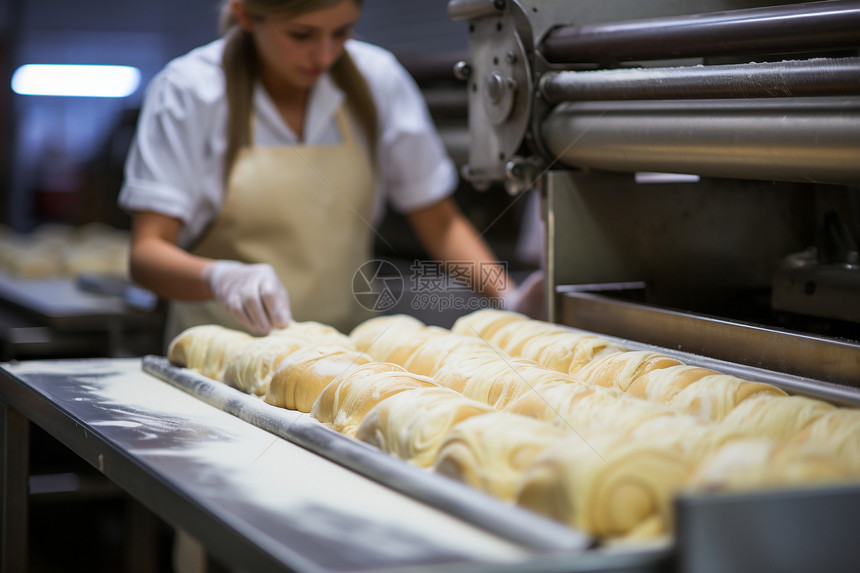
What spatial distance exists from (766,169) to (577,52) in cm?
50

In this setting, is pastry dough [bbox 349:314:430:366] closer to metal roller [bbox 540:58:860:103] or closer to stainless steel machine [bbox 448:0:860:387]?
stainless steel machine [bbox 448:0:860:387]

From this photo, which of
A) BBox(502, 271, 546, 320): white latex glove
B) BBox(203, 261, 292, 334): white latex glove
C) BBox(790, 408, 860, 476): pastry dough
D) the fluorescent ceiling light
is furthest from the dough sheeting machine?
the fluorescent ceiling light

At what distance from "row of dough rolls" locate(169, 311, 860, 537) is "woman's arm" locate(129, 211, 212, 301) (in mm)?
359

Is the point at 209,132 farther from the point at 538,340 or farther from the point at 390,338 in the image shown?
the point at 538,340

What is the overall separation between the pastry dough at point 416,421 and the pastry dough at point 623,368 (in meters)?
0.26

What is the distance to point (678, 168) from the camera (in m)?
1.54

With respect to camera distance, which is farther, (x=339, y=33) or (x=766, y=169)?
(x=339, y=33)

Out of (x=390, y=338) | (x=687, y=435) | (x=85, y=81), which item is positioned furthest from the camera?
(x=85, y=81)

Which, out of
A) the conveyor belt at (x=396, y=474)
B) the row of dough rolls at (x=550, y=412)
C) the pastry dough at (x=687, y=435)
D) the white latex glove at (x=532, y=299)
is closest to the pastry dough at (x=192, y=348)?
the row of dough rolls at (x=550, y=412)

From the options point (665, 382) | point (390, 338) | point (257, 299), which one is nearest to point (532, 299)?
point (390, 338)

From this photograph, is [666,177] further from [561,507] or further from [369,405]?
[561,507]

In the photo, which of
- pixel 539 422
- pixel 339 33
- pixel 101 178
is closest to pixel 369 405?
pixel 539 422

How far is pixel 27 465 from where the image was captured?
5.88 ft

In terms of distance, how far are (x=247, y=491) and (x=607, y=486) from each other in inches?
15.8
